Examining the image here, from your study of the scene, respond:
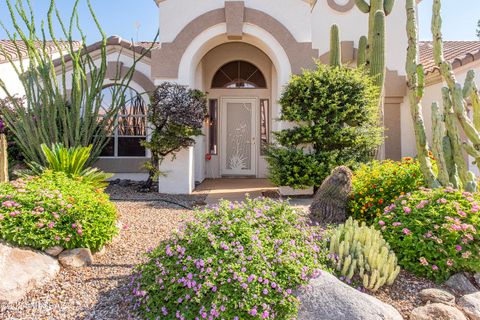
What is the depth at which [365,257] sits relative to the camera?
346 cm

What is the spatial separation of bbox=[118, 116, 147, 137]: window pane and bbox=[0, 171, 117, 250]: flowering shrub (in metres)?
6.32

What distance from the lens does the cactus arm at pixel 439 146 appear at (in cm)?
477

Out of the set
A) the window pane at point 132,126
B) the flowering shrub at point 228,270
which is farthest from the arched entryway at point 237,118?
the flowering shrub at point 228,270

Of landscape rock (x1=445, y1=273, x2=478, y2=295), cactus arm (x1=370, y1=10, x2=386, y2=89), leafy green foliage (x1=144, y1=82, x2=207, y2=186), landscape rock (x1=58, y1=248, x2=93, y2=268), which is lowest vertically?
landscape rock (x1=445, y1=273, x2=478, y2=295)

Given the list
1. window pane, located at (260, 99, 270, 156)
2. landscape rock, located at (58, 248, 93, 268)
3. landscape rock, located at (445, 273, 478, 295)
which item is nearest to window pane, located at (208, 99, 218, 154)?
window pane, located at (260, 99, 270, 156)

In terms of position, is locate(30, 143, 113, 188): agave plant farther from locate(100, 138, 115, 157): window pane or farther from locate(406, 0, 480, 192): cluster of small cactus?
locate(406, 0, 480, 192): cluster of small cactus

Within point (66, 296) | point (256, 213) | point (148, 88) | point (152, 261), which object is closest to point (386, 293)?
point (256, 213)

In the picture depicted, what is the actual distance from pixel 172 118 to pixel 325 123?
140 inches

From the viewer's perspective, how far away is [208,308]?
2.68 meters

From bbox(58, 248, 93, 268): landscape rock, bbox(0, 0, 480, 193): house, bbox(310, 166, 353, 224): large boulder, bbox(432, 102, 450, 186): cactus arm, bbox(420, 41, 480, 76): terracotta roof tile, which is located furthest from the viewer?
bbox(420, 41, 480, 76): terracotta roof tile

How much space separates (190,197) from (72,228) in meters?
4.45

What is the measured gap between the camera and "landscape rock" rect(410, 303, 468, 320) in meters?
2.93

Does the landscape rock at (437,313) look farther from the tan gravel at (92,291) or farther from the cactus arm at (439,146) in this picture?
the tan gravel at (92,291)

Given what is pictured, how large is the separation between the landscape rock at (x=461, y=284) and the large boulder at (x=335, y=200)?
7.20ft
